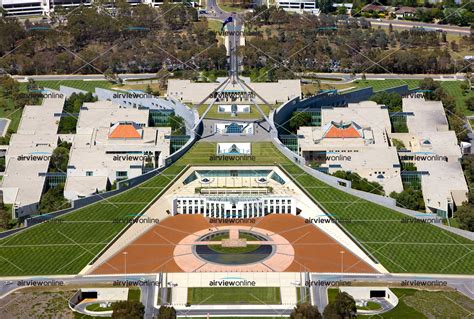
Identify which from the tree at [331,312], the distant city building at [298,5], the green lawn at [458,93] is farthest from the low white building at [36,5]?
the tree at [331,312]

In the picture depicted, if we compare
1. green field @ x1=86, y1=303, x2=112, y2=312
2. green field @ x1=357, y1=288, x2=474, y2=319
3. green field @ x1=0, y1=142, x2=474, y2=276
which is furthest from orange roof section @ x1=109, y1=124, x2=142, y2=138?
green field @ x1=357, y1=288, x2=474, y2=319

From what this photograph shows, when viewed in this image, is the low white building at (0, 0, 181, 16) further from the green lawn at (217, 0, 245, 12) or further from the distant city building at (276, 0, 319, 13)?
the distant city building at (276, 0, 319, 13)

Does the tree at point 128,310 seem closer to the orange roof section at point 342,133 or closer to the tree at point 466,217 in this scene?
the tree at point 466,217

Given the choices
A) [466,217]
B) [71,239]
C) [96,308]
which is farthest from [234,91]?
[96,308]

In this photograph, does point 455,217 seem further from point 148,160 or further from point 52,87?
point 52,87

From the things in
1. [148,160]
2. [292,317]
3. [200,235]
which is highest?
[148,160]

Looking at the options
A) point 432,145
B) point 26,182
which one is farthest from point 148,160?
point 432,145
